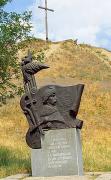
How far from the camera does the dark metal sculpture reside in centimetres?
1341

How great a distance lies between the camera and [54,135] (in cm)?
1341

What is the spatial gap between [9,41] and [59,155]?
4.37m

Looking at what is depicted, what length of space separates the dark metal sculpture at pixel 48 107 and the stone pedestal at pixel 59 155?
0.17 m

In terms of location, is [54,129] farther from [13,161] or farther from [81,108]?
[81,108]

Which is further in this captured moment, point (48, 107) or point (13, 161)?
point (13, 161)

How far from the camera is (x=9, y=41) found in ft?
53.0

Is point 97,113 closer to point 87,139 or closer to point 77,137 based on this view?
point 87,139

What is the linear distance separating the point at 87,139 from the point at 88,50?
2360cm

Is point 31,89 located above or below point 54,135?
above

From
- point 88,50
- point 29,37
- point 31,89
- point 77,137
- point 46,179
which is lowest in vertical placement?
point 46,179

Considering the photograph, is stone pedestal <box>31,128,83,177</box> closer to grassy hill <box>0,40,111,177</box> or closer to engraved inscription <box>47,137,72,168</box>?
engraved inscription <box>47,137,72,168</box>

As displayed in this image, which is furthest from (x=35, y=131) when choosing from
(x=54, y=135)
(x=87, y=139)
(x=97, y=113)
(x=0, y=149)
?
(x=97, y=113)

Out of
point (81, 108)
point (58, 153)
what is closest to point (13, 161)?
point (58, 153)

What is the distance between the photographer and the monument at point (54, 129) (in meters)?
13.2
